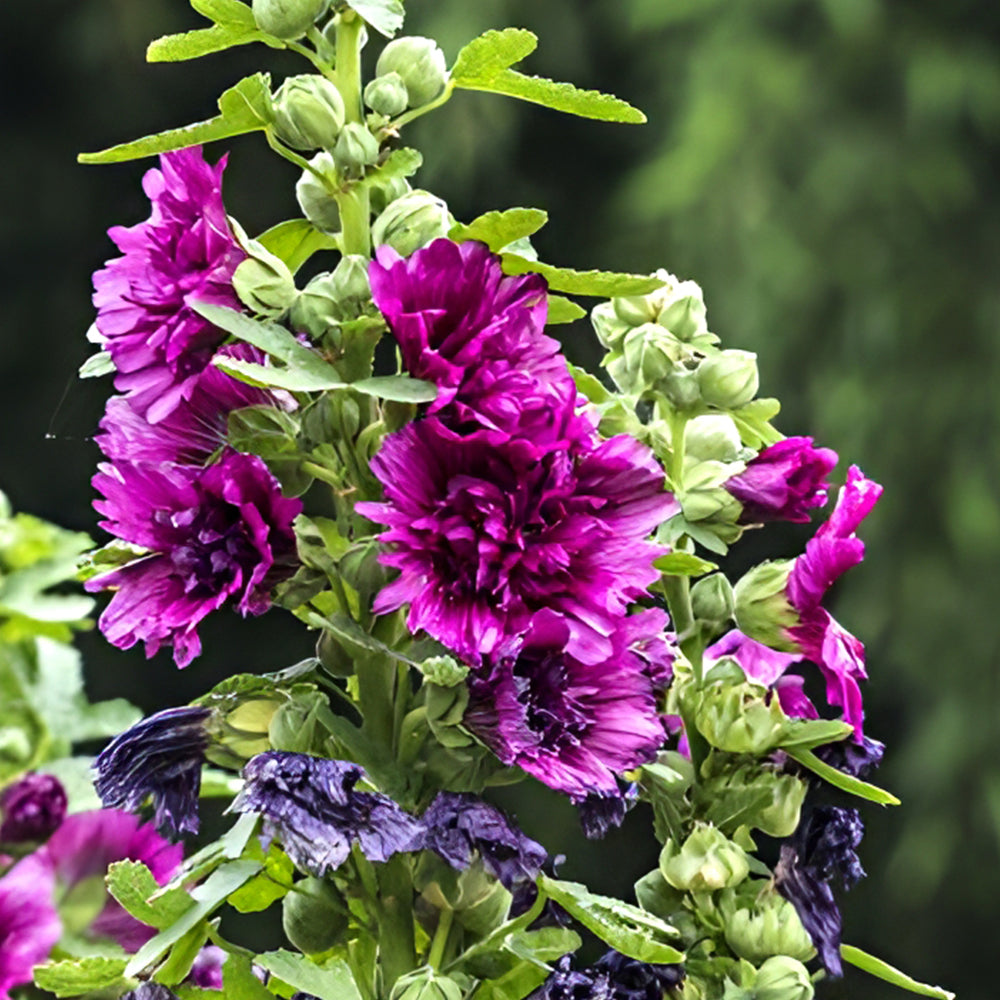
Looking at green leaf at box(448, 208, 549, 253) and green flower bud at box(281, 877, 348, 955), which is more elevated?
green leaf at box(448, 208, 549, 253)

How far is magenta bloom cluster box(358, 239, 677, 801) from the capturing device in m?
0.39

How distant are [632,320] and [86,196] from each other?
74.2 inches

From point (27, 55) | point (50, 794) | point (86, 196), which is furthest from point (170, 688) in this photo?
point (50, 794)

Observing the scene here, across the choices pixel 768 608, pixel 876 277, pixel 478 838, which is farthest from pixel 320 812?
pixel 876 277

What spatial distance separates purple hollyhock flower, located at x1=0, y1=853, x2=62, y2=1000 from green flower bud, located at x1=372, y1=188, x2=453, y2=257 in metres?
0.30

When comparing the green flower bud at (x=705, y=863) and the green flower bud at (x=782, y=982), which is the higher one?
the green flower bud at (x=705, y=863)

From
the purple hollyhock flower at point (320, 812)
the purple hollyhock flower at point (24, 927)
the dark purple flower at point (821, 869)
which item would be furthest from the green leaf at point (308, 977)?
the purple hollyhock flower at point (24, 927)

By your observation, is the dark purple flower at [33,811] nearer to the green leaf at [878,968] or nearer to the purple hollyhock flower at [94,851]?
the purple hollyhock flower at [94,851]

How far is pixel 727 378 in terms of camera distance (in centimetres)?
46

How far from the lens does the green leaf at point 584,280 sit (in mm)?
417

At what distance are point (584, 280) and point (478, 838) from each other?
127 millimetres

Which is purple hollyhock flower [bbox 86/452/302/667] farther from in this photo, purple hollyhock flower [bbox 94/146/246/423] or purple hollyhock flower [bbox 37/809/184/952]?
purple hollyhock flower [bbox 37/809/184/952]

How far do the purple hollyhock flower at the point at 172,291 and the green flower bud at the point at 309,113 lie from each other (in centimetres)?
2

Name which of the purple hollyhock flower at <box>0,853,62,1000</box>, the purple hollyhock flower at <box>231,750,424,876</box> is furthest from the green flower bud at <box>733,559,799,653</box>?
Answer: the purple hollyhock flower at <box>0,853,62,1000</box>
